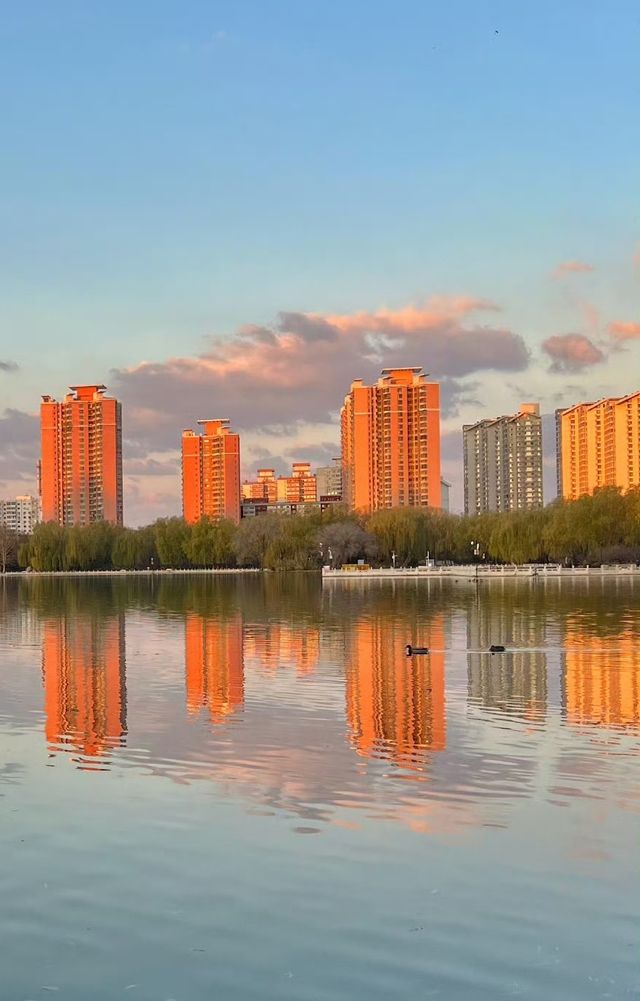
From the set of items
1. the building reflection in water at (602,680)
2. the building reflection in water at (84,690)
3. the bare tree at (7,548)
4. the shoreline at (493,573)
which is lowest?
the shoreline at (493,573)

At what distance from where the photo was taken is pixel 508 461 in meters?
164

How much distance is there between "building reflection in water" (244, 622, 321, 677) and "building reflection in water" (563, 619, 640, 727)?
4.61 metres

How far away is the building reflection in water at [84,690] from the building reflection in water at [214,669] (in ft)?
3.60

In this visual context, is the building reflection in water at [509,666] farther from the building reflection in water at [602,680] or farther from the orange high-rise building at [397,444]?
the orange high-rise building at [397,444]

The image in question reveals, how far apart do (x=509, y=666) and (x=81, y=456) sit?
13021 centimetres

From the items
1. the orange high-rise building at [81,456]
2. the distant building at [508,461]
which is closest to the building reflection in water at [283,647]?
the orange high-rise building at [81,456]

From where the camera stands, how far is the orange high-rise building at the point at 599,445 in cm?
11281

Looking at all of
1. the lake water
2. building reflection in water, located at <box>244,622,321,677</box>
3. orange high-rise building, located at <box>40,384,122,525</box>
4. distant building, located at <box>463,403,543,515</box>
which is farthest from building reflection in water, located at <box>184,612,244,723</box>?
distant building, located at <box>463,403,543,515</box>

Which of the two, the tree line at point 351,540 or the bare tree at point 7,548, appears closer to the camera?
the tree line at point 351,540

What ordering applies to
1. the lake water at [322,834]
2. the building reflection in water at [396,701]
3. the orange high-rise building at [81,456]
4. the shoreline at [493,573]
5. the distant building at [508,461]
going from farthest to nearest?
the distant building at [508,461] < the orange high-rise building at [81,456] < the shoreline at [493,573] < the building reflection in water at [396,701] < the lake water at [322,834]

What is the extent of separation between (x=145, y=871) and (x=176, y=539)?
102066 millimetres

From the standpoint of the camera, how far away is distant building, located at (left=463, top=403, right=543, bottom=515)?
534 feet

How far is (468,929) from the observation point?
6379 mm

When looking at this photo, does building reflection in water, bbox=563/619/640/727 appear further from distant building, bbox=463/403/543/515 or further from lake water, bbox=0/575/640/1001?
distant building, bbox=463/403/543/515
